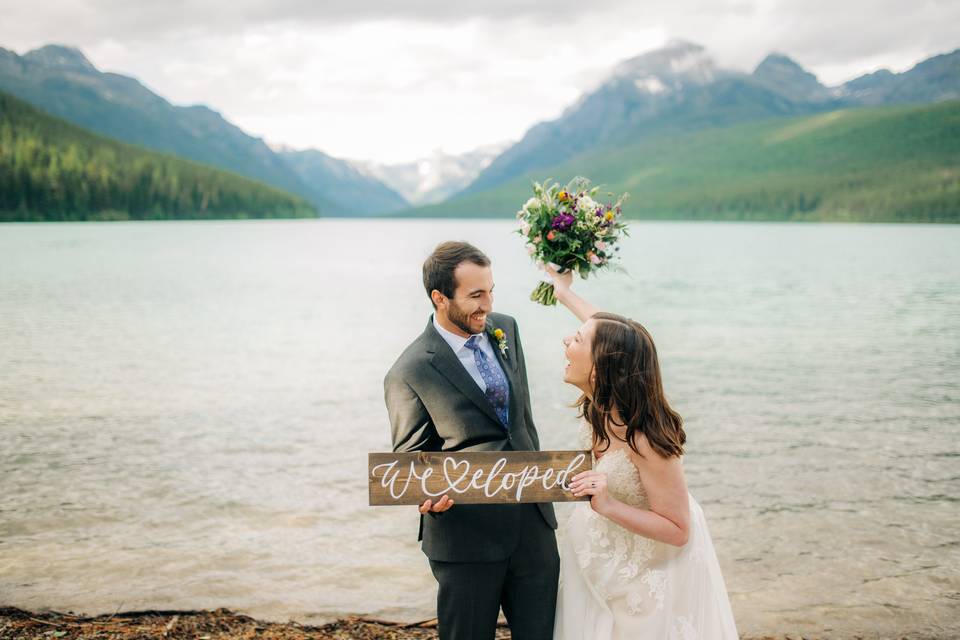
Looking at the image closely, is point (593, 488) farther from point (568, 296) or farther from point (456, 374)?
point (568, 296)

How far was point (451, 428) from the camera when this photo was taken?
4.06 metres

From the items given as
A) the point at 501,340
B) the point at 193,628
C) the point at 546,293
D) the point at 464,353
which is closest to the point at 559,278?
the point at 546,293

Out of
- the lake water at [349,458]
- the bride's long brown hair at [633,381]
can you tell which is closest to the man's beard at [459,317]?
the bride's long brown hair at [633,381]

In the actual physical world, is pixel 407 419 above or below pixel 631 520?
above

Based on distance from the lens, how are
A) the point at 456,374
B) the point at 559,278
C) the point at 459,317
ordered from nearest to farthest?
1. the point at 456,374
2. the point at 459,317
3. the point at 559,278

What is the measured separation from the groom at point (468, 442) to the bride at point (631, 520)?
0.21 metres

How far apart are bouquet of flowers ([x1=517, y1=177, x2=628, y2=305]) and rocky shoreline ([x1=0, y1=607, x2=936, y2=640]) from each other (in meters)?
3.07

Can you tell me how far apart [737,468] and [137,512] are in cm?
920

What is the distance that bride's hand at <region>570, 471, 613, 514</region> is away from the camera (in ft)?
12.1

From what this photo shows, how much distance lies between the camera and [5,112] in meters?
177

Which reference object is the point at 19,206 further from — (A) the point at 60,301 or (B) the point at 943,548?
(B) the point at 943,548

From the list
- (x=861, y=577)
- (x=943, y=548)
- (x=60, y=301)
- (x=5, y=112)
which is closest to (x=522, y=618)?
(x=861, y=577)

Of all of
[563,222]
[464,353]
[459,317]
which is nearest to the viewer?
[459,317]

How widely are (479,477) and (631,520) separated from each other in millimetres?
793
